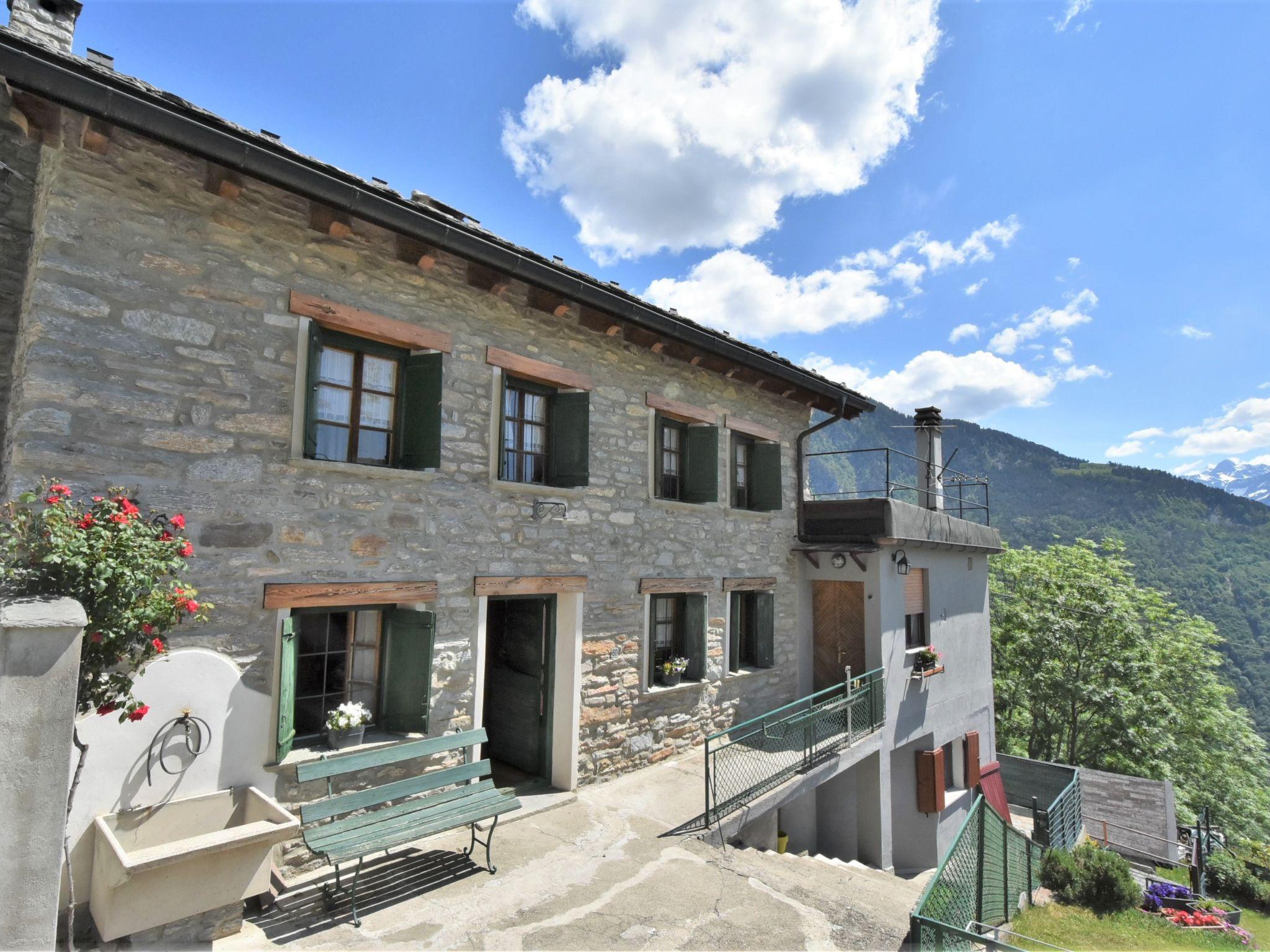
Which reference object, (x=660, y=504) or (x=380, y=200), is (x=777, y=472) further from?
(x=380, y=200)

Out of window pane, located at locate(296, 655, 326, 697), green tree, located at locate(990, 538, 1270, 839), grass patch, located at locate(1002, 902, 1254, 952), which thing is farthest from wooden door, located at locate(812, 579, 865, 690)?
green tree, located at locate(990, 538, 1270, 839)

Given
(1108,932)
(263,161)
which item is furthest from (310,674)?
(1108,932)

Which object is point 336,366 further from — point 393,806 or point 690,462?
point 690,462

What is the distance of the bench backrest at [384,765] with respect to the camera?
475cm

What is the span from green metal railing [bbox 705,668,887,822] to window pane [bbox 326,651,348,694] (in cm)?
325

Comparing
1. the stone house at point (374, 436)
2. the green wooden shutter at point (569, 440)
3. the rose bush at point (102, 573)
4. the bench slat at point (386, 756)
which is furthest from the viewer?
the green wooden shutter at point (569, 440)

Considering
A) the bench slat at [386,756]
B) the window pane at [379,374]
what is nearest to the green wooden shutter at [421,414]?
the window pane at [379,374]

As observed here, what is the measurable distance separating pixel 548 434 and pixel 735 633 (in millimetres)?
4489

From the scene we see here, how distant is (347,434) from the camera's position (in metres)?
5.83

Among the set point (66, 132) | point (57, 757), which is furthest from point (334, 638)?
point (66, 132)

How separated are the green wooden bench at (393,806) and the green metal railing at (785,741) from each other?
205 centimetres

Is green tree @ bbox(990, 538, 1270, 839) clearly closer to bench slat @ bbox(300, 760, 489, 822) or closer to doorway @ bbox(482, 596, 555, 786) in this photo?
doorway @ bbox(482, 596, 555, 786)

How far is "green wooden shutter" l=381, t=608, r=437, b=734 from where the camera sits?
5.74m

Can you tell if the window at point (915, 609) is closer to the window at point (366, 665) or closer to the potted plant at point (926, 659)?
the potted plant at point (926, 659)
